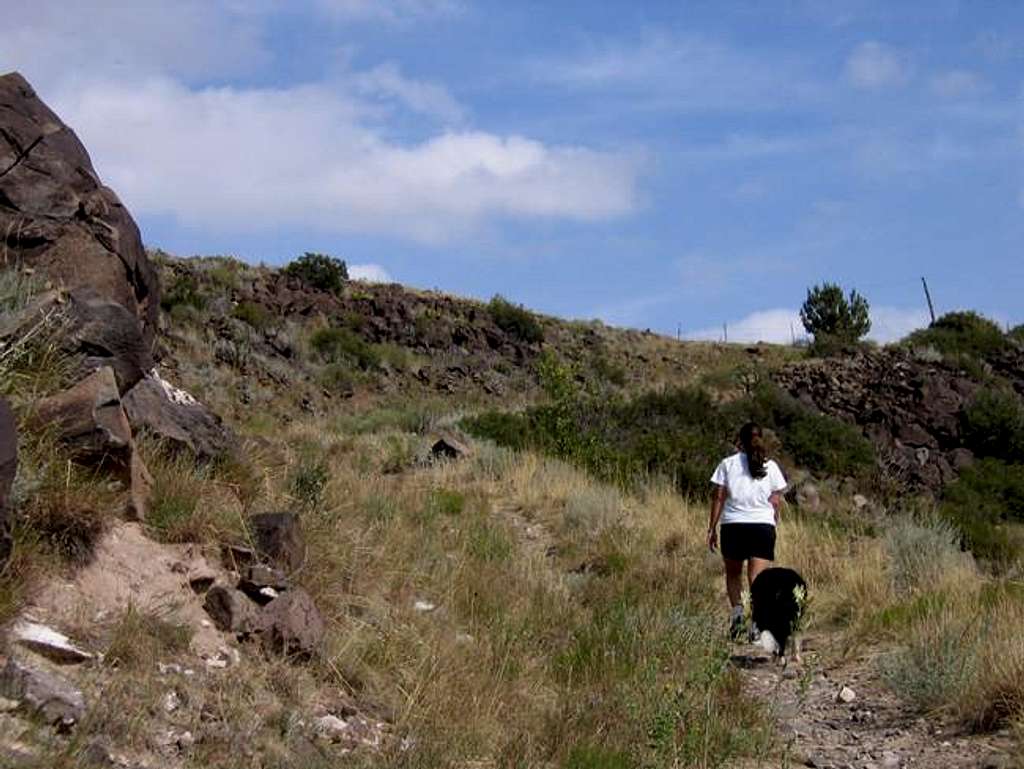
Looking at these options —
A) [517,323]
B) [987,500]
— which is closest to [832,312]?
[517,323]

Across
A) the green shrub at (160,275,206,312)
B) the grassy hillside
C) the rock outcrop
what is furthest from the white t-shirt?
the green shrub at (160,275,206,312)

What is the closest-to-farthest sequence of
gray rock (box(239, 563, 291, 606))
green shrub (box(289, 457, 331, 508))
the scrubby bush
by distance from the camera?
gray rock (box(239, 563, 291, 606)), green shrub (box(289, 457, 331, 508)), the scrubby bush

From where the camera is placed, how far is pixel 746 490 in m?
8.63

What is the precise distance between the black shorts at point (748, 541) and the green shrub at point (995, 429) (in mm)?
13427

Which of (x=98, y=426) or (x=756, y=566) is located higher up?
(x=98, y=426)

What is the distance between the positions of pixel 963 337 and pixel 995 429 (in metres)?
7.20

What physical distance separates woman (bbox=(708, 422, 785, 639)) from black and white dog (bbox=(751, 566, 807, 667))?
2.22 ft

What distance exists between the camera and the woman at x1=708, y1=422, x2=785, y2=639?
8.48 metres

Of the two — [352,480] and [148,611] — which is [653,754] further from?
[352,480]

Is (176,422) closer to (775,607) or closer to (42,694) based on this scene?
(42,694)

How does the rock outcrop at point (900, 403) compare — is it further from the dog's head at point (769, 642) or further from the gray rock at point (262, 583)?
the gray rock at point (262, 583)

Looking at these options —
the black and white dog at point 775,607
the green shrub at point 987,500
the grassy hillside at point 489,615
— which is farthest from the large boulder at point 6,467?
the green shrub at point 987,500

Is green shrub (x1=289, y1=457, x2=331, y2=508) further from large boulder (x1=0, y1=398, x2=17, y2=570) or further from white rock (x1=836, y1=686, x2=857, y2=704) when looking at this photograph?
white rock (x1=836, y1=686, x2=857, y2=704)

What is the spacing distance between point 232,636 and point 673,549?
21.6 ft
